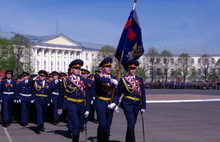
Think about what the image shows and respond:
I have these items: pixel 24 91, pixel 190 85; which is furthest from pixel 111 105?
pixel 190 85

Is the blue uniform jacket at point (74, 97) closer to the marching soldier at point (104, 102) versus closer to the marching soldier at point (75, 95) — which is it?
the marching soldier at point (75, 95)

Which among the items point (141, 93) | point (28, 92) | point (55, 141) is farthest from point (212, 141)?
point (28, 92)

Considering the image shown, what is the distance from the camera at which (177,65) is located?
Answer: 8950 cm

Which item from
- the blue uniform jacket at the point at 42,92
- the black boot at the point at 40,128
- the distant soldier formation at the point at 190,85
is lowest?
the distant soldier formation at the point at 190,85

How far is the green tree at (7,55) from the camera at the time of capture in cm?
5850

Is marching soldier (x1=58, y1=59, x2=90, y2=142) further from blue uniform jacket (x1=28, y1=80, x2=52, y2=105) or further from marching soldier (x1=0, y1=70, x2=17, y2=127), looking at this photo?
marching soldier (x1=0, y1=70, x2=17, y2=127)

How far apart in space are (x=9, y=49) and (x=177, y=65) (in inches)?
1754

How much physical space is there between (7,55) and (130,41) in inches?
2103

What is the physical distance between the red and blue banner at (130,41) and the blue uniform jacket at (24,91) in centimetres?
556

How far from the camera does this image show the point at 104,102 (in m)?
8.39

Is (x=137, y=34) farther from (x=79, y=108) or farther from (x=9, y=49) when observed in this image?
(x=9, y=49)

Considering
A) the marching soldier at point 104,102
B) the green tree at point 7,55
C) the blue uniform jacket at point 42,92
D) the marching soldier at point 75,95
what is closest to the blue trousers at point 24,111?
the blue uniform jacket at point 42,92

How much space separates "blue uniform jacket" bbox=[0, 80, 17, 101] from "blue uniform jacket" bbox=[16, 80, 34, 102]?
0.20 meters

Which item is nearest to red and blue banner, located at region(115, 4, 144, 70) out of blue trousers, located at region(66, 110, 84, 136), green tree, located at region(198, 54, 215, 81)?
blue trousers, located at region(66, 110, 84, 136)
